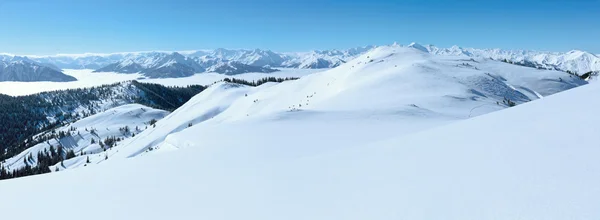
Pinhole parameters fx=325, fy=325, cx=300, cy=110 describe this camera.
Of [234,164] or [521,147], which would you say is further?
[234,164]

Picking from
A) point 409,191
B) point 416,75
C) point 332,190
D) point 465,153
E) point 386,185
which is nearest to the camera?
point 409,191

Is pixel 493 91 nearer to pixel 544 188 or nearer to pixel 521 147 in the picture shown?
pixel 521 147

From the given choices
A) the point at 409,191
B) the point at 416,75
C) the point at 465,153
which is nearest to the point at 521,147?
the point at 465,153

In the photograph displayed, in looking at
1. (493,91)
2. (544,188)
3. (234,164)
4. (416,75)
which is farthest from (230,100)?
(544,188)

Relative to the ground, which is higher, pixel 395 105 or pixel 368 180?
pixel 395 105

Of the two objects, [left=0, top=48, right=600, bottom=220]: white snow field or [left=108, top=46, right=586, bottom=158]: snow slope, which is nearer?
[left=0, top=48, right=600, bottom=220]: white snow field

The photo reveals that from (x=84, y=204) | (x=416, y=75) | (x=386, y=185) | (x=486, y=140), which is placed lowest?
(x=84, y=204)

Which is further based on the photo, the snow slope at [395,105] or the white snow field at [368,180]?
the snow slope at [395,105]

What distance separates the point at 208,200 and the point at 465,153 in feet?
19.3

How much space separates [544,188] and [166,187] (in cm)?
796

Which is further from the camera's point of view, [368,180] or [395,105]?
[395,105]

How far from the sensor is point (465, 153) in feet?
24.4

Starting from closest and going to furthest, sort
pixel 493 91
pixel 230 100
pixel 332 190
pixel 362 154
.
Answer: pixel 332 190 → pixel 362 154 → pixel 493 91 → pixel 230 100

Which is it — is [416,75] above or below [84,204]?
above
